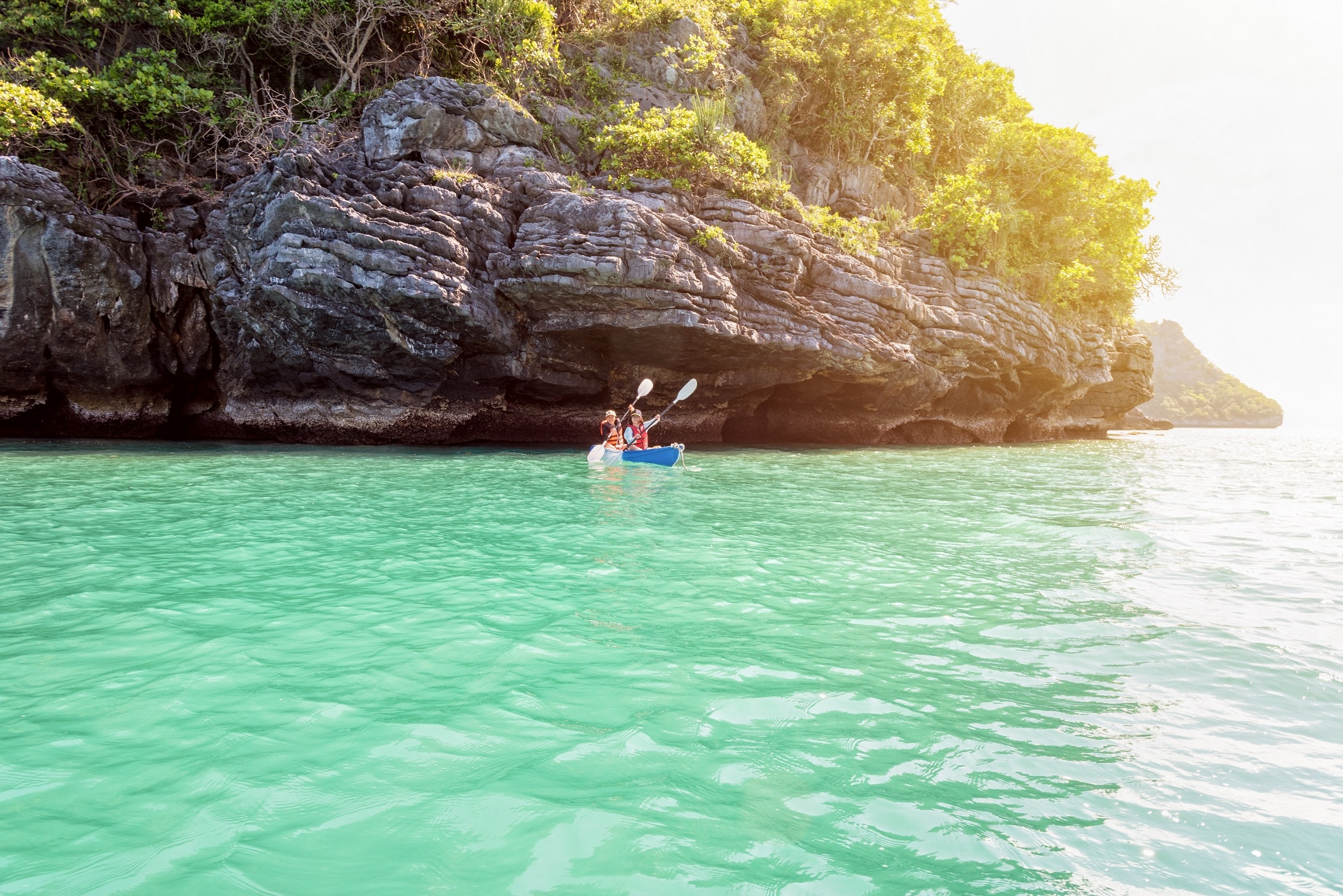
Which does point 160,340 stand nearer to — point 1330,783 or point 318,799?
point 318,799

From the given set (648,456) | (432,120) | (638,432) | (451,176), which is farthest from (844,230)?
(432,120)

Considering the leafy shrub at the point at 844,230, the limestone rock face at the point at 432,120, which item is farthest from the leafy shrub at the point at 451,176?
the leafy shrub at the point at 844,230

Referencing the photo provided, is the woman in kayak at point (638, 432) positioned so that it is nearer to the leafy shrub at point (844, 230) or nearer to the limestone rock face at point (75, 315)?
the leafy shrub at point (844, 230)

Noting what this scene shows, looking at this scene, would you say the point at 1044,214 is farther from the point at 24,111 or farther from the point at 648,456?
the point at 24,111

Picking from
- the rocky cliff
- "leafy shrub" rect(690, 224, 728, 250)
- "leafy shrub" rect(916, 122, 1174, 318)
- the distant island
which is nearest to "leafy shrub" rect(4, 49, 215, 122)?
the rocky cliff

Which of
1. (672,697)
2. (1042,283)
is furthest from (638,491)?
(1042,283)

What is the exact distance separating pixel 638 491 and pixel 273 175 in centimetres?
1162

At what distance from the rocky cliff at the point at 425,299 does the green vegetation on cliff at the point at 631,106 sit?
151 cm

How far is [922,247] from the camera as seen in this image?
73.2 ft

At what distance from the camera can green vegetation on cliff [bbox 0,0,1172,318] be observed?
17047 mm

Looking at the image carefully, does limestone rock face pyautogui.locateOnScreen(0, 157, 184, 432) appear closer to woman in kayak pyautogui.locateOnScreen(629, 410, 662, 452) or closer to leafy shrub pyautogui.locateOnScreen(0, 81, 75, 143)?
leafy shrub pyautogui.locateOnScreen(0, 81, 75, 143)

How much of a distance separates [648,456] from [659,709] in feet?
35.1

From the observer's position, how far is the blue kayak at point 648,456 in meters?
13.7

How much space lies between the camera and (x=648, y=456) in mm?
14086
